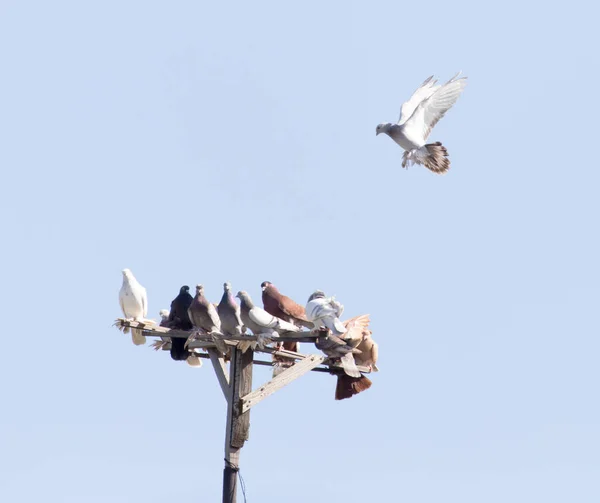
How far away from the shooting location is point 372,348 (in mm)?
18125

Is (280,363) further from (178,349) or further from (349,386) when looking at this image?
(178,349)

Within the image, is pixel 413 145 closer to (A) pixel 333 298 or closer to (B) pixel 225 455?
(A) pixel 333 298

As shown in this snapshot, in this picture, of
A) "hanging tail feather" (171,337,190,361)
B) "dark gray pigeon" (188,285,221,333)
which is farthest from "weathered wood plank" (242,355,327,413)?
"hanging tail feather" (171,337,190,361)

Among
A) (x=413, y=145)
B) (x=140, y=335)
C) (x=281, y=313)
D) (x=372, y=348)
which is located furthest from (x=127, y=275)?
(x=413, y=145)

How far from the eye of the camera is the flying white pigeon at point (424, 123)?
66.9 ft

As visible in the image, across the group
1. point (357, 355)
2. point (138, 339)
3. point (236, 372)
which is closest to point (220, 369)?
point (236, 372)

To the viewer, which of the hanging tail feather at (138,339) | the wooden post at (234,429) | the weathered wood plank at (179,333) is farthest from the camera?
the hanging tail feather at (138,339)

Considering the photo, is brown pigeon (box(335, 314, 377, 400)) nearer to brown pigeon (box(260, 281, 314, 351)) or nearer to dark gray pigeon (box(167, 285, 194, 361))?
brown pigeon (box(260, 281, 314, 351))

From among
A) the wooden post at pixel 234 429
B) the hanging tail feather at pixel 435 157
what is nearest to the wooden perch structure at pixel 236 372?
the wooden post at pixel 234 429

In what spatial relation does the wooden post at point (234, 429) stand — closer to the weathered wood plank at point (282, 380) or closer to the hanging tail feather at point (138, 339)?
the weathered wood plank at point (282, 380)

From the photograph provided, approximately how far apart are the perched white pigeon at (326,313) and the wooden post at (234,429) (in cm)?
109

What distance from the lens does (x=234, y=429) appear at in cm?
1589

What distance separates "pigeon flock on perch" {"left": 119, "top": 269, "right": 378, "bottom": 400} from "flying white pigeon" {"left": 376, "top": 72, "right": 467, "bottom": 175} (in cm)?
325

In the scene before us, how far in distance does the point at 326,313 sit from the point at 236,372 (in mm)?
1255
